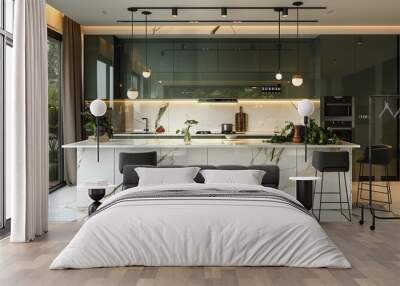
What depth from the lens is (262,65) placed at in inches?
380

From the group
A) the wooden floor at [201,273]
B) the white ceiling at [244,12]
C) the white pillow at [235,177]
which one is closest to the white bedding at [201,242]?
the wooden floor at [201,273]

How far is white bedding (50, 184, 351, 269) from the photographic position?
419 cm

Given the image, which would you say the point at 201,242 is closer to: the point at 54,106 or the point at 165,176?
the point at 165,176

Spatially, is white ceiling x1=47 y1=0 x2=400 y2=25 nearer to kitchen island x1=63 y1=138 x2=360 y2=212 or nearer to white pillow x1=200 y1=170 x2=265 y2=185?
kitchen island x1=63 y1=138 x2=360 y2=212

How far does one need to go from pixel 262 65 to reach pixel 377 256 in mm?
5666

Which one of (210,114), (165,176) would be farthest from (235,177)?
(210,114)

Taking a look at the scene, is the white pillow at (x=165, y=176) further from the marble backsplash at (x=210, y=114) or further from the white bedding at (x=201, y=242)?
the marble backsplash at (x=210, y=114)

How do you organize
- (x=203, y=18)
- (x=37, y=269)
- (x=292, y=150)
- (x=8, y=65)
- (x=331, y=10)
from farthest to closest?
(x=203, y=18), (x=331, y=10), (x=292, y=150), (x=8, y=65), (x=37, y=269)

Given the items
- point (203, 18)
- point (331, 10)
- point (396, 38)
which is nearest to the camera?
Result: point (331, 10)

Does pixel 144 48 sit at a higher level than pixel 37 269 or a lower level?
higher

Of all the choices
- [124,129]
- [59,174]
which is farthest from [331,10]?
[59,174]

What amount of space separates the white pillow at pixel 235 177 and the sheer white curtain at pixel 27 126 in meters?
1.88

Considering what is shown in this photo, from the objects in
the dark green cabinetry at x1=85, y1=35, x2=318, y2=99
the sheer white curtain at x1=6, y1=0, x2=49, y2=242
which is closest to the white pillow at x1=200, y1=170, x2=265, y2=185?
the sheer white curtain at x1=6, y1=0, x2=49, y2=242

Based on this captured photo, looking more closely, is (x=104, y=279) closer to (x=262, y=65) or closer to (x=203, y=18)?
(x=203, y=18)
